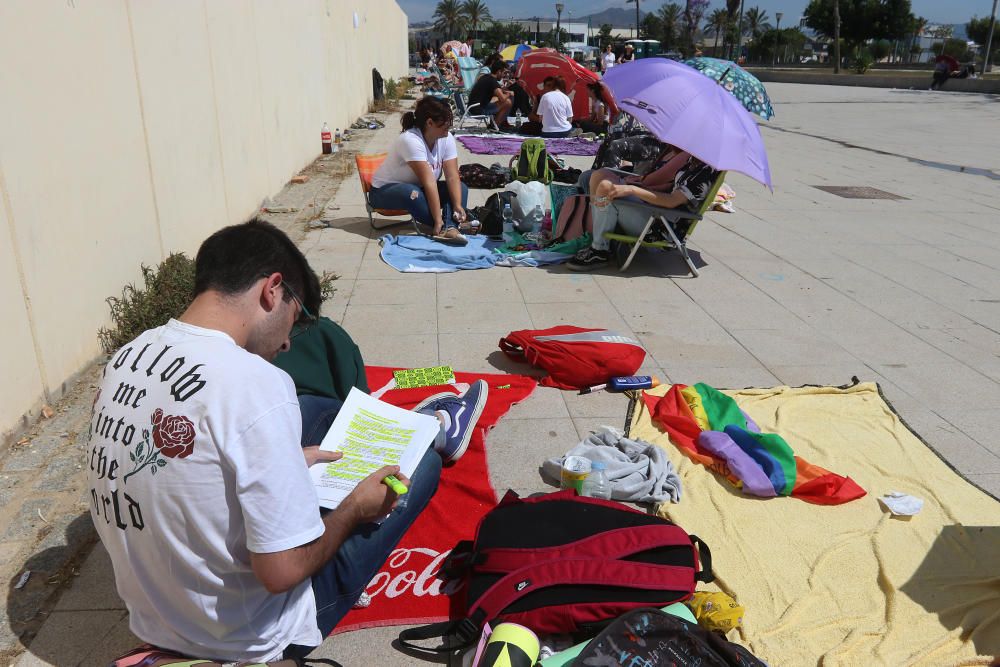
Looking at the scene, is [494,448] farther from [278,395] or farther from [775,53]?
[775,53]

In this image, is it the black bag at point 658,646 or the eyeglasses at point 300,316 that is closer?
the eyeglasses at point 300,316

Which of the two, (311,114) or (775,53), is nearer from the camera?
(311,114)

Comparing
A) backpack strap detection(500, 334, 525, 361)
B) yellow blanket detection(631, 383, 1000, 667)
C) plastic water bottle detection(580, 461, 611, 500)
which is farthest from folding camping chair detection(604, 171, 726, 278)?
plastic water bottle detection(580, 461, 611, 500)

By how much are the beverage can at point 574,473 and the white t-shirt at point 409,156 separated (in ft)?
13.8

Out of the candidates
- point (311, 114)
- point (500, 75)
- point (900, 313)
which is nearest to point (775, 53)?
point (500, 75)

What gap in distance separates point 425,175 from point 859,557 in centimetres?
485

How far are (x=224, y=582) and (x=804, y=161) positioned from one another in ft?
40.8

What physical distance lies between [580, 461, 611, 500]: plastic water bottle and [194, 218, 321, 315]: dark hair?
1.58 m

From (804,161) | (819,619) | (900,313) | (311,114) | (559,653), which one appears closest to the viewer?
(559,653)

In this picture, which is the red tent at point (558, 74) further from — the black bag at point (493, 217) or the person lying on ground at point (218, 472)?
the person lying on ground at point (218, 472)

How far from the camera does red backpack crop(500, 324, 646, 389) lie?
3.88 m

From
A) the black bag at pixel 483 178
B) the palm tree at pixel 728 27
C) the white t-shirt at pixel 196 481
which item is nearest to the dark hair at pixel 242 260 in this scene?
Result: the white t-shirt at pixel 196 481

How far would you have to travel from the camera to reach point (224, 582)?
159 cm

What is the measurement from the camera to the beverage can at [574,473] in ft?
9.23
